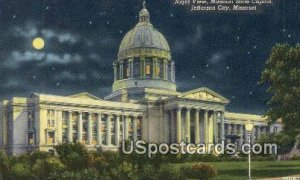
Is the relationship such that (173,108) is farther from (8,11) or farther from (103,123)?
(8,11)

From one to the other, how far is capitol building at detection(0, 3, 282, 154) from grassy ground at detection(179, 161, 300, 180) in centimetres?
1227

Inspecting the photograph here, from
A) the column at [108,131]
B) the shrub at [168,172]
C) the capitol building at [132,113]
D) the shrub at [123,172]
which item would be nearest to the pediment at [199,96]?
the capitol building at [132,113]

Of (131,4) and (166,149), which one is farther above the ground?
(131,4)

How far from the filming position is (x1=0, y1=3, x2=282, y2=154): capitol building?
44.0 metres

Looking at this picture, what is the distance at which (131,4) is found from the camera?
2577 centimetres

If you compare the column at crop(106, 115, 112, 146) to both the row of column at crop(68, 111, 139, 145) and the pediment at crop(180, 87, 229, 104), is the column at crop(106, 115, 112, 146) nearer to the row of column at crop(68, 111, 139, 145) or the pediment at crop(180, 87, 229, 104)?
the row of column at crop(68, 111, 139, 145)

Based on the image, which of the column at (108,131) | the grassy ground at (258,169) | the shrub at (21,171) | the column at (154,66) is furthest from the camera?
the column at (154,66)

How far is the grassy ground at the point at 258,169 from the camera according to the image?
24.5 metres

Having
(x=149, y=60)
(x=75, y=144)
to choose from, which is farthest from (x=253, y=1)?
(x=149, y=60)

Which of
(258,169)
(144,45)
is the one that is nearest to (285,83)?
(258,169)

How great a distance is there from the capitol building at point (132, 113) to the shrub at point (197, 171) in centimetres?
1578

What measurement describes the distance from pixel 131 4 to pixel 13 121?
2268cm

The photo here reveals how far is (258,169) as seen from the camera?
26.3 metres

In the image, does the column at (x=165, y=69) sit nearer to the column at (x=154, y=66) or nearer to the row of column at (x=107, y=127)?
the column at (x=154, y=66)
